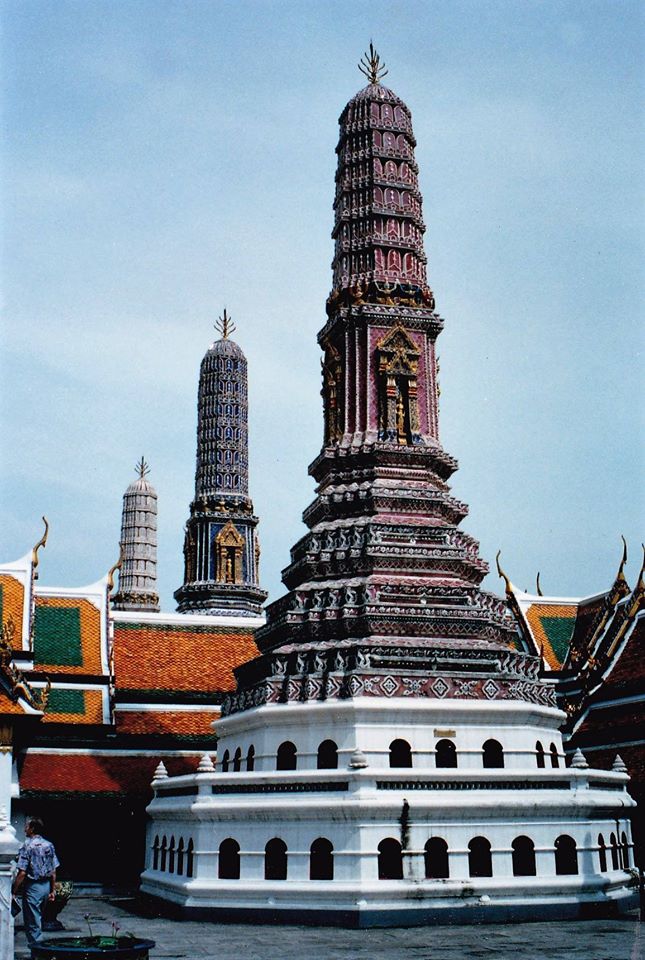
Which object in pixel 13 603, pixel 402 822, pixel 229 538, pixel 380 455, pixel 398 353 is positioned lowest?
pixel 402 822

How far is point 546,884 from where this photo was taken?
18.8 meters

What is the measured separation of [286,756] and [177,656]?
1059 cm

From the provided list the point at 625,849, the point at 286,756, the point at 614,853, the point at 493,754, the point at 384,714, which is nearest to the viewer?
the point at 384,714

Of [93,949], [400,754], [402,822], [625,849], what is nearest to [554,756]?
[625,849]

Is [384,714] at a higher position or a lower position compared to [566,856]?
higher

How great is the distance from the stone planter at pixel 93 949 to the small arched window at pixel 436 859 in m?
10.1

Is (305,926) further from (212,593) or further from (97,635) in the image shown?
(212,593)

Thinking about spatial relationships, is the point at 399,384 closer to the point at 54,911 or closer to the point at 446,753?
the point at 446,753

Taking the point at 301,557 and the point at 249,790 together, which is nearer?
the point at 249,790

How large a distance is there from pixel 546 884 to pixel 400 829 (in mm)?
2752

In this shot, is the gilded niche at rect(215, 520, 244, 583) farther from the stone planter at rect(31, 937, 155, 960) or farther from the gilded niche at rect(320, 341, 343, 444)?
the stone planter at rect(31, 937, 155, 960)

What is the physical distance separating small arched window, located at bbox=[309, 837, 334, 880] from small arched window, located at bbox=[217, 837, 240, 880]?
58.0 inches

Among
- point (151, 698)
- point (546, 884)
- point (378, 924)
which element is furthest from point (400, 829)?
point (151, 698)

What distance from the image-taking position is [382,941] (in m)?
16.0
